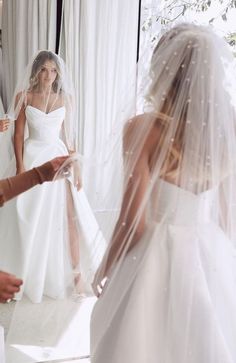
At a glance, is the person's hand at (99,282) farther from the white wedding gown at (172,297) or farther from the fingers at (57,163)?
the fingers at (57,163)

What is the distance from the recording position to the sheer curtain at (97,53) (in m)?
1.52

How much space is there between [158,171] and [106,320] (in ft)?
0.94

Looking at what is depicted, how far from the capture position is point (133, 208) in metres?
0.72

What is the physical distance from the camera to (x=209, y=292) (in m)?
0.74

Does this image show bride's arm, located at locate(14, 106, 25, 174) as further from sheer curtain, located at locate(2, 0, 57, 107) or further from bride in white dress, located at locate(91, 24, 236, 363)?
bride in white dress, located at locate(91, 24, 236, 363)

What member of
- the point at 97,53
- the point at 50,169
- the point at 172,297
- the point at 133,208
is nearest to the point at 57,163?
the point at 50,169

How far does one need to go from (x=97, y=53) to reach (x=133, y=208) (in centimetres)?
105

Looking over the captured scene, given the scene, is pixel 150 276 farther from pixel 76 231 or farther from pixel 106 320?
pixel 76 231

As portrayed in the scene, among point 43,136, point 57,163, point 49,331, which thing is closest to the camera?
point 57,163

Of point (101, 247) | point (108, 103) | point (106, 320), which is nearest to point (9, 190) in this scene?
point (101, 247)

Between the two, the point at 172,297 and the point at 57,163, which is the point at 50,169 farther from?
the point at 172,297

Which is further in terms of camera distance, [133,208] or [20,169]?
[20,169]

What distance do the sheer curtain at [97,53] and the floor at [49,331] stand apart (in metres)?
0.61

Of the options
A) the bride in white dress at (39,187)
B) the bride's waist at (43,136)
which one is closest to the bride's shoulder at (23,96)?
the bride in white dress at (39,187)
